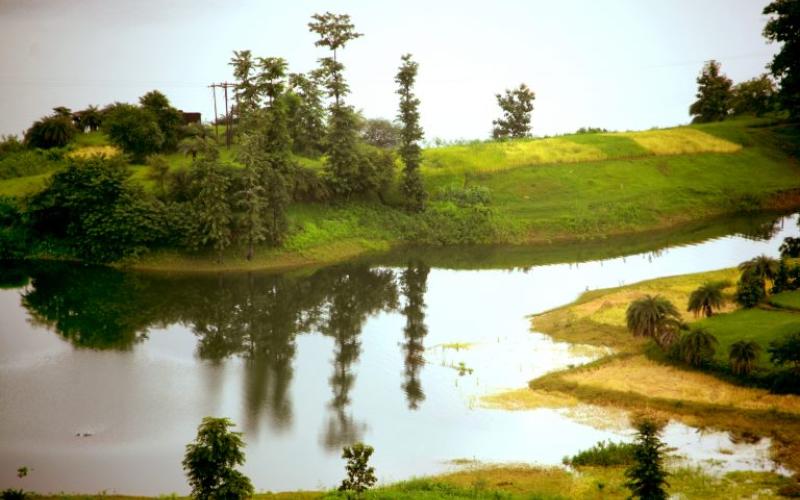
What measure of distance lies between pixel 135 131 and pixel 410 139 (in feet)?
64.3

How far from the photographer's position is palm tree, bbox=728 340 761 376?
106 ft

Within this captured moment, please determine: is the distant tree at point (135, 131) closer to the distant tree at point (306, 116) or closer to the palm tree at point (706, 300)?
the distant tree at point (306, 116)

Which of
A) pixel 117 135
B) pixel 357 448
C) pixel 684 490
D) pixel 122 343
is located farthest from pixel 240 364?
pixel 117 135

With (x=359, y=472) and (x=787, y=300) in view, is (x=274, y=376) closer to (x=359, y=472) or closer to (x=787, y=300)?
(x=359, y=472)

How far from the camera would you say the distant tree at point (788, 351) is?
1207 inches

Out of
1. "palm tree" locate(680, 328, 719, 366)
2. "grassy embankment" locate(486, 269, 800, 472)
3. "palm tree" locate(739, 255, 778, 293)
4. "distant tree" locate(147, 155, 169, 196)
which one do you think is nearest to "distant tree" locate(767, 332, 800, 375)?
"grassy embankment" locate(486, 269, 800, 472)

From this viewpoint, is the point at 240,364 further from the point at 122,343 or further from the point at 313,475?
the point at 313,475

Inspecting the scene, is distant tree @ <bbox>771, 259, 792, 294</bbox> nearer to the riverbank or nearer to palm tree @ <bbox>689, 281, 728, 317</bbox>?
palm tree @ <bbox>689, 281, 728, 317</bbox>

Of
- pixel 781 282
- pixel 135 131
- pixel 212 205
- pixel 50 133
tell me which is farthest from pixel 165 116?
pixel 781 282

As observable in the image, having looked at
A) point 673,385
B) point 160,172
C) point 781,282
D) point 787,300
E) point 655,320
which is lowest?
point 673,385

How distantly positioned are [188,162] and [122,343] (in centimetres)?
2293

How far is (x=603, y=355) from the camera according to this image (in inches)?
1469

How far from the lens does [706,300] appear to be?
128ft

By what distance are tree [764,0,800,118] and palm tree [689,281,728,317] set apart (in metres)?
12.2
